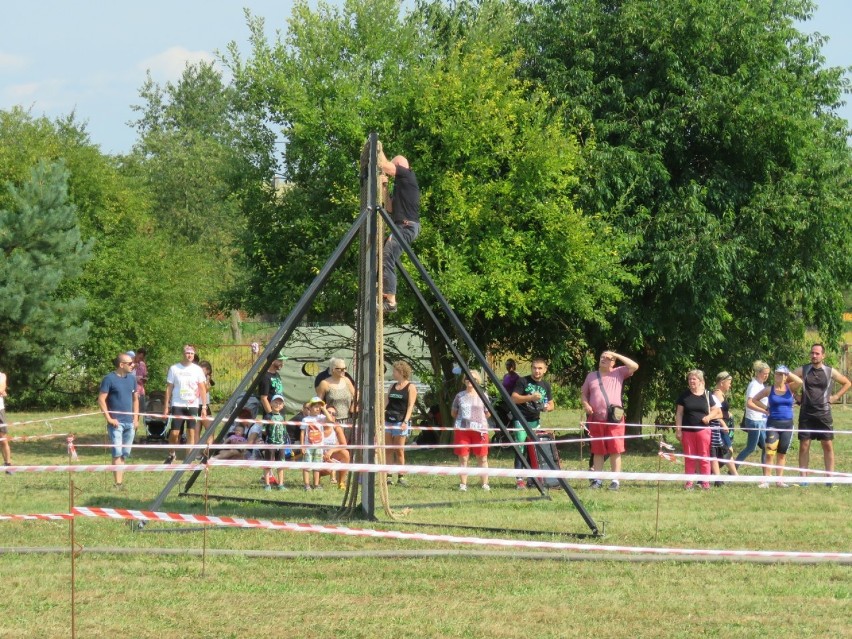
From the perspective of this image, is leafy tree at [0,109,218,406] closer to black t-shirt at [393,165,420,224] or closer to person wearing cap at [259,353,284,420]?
person wearing cap at [259,353,284,420]

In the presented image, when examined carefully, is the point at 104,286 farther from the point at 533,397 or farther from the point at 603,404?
the point at 603,404

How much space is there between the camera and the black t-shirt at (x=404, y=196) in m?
10.7

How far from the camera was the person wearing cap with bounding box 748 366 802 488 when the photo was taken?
46.9 ft

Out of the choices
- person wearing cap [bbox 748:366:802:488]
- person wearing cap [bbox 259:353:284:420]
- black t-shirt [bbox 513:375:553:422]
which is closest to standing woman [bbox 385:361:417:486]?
black t-shirt [bbox 513:375:553:422]

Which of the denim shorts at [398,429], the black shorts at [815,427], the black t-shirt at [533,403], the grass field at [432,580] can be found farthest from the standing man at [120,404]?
the black shorts at [815,427]

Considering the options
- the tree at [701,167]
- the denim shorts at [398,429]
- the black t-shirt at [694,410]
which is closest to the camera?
the denim shorts at [398,429]

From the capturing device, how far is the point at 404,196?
35.1 ft

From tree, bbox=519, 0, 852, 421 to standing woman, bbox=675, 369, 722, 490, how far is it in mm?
4370

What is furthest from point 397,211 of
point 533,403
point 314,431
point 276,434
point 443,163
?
point 443,163

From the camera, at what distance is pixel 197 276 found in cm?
3453

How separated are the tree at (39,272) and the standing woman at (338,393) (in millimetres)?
16649

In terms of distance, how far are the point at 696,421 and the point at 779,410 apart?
→ 1.26m

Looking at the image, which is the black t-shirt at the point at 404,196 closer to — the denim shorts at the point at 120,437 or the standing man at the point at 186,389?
the denim shorts at the point at 120,437

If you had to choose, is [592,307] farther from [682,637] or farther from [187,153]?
[187,153]
